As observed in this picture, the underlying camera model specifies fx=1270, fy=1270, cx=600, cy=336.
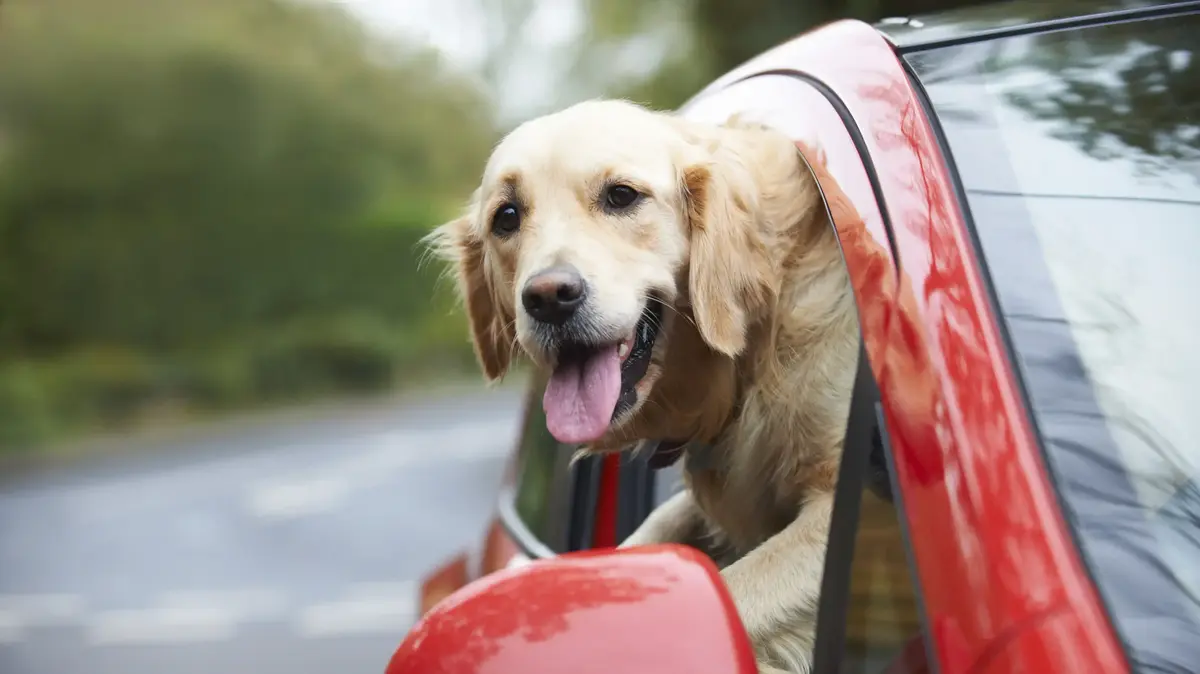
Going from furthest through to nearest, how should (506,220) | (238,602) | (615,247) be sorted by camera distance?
(238,602), (506,220), (615,247)

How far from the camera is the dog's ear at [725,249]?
84.2 inches

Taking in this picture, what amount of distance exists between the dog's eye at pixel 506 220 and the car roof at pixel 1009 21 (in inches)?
31.5

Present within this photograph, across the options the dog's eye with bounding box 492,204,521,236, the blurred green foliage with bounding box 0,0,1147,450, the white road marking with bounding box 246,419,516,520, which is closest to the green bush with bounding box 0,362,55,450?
the blurred green foliage with bounding box 0,0,1147,450

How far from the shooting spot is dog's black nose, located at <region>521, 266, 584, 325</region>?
2193mm

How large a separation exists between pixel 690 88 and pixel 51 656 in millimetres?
11250

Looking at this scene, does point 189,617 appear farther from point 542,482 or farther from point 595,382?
point 595,382

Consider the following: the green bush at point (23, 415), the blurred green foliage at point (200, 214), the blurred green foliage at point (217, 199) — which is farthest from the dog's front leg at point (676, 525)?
the blurred green foliage at point (200, 214)

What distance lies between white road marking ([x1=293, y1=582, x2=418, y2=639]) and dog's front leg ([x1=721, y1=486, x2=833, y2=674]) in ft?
21.8

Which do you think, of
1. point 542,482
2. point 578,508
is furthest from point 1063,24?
point 542,482

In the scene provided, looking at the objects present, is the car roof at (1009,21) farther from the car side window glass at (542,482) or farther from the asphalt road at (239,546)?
the asphalt road at (239,546)

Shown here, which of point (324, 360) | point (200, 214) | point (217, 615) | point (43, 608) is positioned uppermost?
point (200, 214)

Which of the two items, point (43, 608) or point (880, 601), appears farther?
point (43, 608)

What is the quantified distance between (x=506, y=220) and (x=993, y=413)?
146cm

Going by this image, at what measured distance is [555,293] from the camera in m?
2.20
